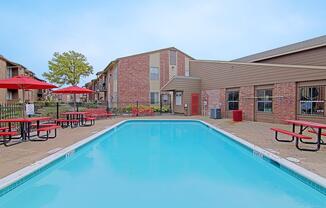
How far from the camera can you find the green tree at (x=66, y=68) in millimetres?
36906

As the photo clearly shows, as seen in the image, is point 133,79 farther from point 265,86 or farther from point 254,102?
point 265,86

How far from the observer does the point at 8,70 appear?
1160 inches

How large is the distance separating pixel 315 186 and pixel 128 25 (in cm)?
1877

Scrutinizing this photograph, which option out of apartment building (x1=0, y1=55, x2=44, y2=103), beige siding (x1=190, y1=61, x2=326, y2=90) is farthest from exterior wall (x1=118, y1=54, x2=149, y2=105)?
apartment building (x1=0, y1=55, x2=44, y2=103)

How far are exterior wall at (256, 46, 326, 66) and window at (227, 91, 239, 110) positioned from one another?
3990mm

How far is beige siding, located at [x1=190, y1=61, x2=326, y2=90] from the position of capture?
1239 cm

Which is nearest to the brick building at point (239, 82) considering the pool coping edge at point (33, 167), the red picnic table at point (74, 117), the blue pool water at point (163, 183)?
the blue pool water at point (163, 183)

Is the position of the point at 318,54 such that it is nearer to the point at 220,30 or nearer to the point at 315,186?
the point at 220,30

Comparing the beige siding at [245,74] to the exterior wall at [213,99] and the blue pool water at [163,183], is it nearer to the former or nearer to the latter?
the exterior wall at [213,99]

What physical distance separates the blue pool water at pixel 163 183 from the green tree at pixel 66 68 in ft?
105

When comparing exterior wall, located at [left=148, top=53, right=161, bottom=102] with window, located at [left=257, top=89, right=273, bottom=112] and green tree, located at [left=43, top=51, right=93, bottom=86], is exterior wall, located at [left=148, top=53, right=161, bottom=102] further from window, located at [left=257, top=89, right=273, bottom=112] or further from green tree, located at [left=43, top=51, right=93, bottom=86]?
green tree, located at [left=43, top=51, right=93, bottom=86]

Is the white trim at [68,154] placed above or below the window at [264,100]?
below

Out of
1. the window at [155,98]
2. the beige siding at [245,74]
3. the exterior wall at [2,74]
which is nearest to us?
the beige siding at [245,74]

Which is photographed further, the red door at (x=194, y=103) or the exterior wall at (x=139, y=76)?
the exterior wall at (x=139, y=76)
